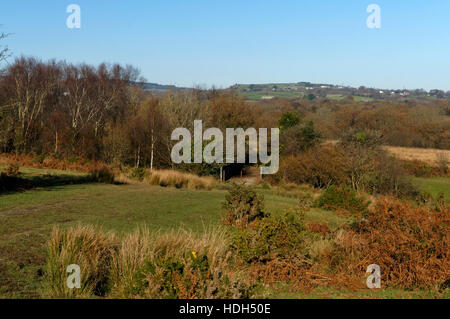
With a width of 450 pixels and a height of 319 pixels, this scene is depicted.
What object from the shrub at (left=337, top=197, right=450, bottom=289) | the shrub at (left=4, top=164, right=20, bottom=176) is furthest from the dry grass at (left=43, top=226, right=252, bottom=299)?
the shrub at (left=4, top=164, right=20, bottom=176)

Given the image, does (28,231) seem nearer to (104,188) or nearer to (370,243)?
(370,243)

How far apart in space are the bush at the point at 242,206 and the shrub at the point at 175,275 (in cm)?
626

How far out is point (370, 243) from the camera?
28.7 feet

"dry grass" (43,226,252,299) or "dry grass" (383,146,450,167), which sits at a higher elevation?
"dry grass" (43,226,252,299)

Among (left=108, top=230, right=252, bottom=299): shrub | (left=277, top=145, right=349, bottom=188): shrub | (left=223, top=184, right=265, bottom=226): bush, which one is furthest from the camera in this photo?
(left=277, top=145, right=349, bottom=188): shrub

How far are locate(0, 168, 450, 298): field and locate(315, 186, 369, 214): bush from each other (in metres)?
1.07

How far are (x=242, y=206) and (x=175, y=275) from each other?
7.75 metres

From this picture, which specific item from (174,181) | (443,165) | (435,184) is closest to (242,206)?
(174,181)

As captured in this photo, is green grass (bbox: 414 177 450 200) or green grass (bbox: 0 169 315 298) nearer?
green grass (bbox: 0 169 315 298)

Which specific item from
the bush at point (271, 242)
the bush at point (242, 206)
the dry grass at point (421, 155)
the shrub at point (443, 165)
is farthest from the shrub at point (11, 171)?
the shrub at point (443, 165)

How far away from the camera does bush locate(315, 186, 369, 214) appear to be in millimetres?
20250

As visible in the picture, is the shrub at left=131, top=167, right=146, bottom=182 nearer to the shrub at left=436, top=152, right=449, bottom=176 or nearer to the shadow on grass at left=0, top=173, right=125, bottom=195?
the shadow on grass at left=0, top=173, right=125, bottom=195

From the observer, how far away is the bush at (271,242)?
798cm
